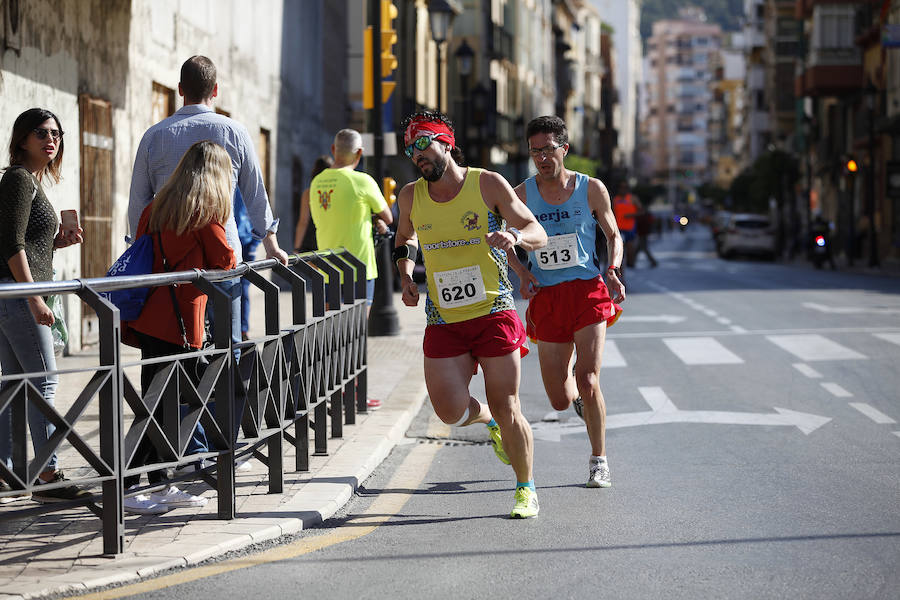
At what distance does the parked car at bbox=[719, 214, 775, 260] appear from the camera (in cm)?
5172

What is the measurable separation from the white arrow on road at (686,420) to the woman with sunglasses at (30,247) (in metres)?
3.80

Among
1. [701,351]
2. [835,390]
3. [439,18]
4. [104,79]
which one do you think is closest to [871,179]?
[439,18]

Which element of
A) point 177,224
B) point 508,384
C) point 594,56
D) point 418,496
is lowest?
point 418,496

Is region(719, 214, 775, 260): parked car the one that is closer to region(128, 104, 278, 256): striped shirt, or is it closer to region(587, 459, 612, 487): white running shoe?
region(587, 459, 612, 487): white running shoe

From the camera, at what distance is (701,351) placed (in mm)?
15078

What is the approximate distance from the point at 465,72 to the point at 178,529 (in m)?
33.0

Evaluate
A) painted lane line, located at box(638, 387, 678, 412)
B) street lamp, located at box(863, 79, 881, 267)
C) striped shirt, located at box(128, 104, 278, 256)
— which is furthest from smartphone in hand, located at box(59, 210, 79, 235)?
street lamp, located at box(863, 79, 881, 267)

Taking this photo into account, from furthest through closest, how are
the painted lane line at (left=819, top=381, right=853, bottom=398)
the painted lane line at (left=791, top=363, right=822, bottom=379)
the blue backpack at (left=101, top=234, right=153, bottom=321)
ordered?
the painted lane line at (left=791, top=363, right=822, bottom=379) → the painted lane line at (left=819, top=381, right=853, bottom=398) → the blue backpack at (left=101, top=234, right=153, bottom=321)

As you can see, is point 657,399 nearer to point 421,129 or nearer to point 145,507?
point 421,129

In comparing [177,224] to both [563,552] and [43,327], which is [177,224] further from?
[563,552]

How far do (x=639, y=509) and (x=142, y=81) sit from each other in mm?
11193

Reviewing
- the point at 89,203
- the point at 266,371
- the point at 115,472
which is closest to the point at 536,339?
the point at 266,371

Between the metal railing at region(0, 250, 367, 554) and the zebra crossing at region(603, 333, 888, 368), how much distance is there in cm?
614

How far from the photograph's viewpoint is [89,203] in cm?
1513
